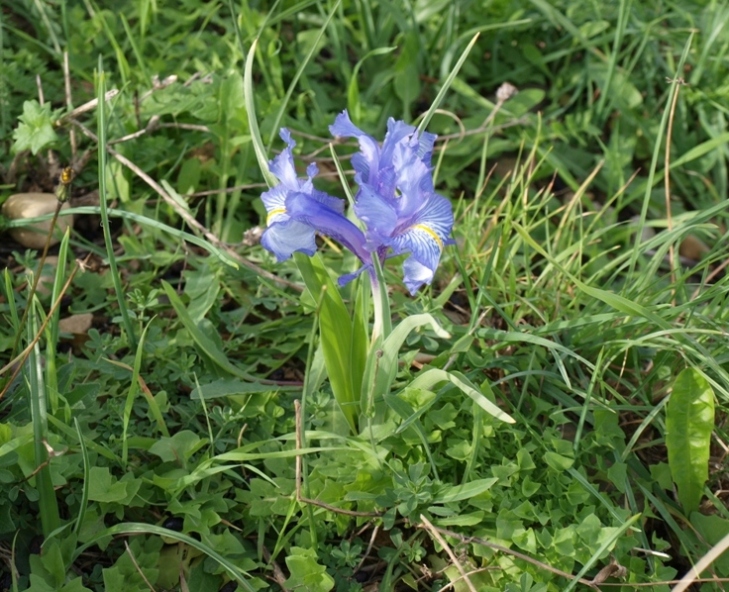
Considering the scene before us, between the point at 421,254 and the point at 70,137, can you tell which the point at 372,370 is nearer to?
the point at 421,254

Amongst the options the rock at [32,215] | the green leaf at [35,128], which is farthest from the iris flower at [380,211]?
the rock at [32,215]

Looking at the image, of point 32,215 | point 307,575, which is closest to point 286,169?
point 307,575

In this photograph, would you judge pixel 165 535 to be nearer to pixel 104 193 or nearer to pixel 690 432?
pixel 104 193

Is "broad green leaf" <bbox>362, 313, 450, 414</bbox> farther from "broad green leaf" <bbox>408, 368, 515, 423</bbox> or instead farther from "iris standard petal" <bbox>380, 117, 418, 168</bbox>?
"iris standard petal" <bbox>380, 117, 418, 168</bbox>

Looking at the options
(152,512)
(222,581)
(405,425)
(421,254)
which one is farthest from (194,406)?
(421,254)

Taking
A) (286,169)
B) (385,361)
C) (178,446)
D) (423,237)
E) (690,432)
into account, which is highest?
(286,169)

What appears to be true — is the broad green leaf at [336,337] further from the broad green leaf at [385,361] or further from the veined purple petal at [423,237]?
the veined purple petal at [423,237]

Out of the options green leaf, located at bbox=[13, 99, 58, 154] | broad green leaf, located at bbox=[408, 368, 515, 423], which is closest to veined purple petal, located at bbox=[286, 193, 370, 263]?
broad green leaf, located at bbox=[408, 368, 515, 423]
